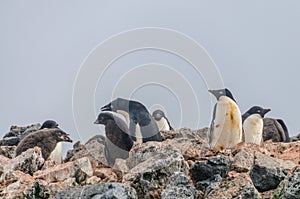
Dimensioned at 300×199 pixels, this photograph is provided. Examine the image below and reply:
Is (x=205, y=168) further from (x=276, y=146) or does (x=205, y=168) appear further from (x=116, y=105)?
(x=116, y=105)

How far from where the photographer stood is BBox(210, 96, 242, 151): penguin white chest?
19.8 metres

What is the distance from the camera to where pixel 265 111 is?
23344 mm

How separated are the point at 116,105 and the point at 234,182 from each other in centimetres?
1158

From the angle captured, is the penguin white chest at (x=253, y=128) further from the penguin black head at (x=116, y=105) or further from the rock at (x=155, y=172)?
the rock at (x=155, y=172)

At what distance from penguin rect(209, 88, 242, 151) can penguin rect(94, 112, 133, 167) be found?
260cm

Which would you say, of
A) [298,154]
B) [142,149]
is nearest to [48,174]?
[142,149]

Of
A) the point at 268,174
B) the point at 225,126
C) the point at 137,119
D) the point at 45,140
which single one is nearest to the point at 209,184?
the point at 268,174

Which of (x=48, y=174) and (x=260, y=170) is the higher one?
(x=48, y=174)

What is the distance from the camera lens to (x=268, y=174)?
1301cm

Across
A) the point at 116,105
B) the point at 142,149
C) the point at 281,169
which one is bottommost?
the point at 281,169

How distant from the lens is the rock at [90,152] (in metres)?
18.8

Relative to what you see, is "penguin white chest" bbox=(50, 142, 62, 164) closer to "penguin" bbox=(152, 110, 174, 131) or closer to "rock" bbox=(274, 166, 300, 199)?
"penguin" bbox=(152, 110, 174, 131)

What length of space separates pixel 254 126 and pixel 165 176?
957 centimetres

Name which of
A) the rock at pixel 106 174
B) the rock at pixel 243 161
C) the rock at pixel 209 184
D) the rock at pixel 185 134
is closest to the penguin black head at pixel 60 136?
the rock at pixel 185 134
